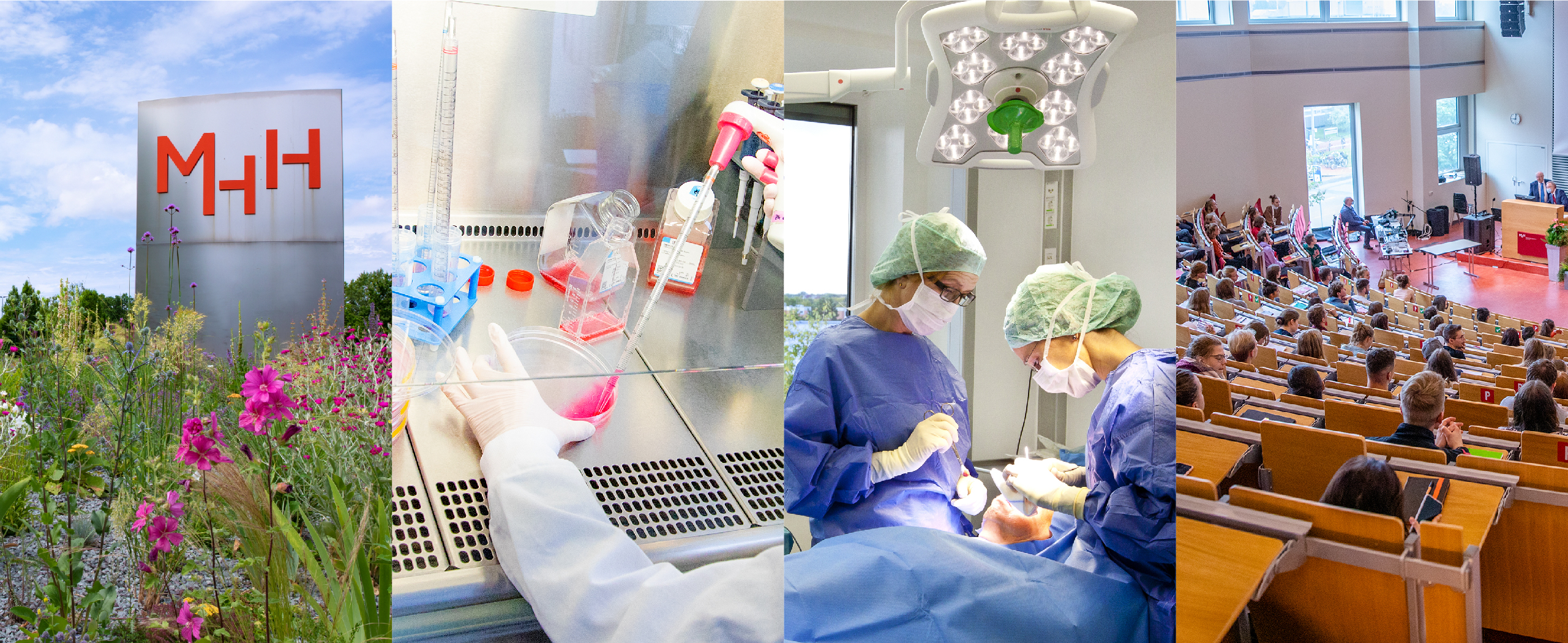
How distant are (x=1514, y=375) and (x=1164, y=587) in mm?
1054

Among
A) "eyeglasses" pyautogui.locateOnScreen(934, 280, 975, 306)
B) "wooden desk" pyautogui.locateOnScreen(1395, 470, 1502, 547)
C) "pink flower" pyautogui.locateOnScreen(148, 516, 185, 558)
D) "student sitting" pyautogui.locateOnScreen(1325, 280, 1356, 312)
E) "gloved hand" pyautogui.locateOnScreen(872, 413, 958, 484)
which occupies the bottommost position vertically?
"wooden desk" pyautogui.locateOnScreen(1395, 470, 1502, 547)

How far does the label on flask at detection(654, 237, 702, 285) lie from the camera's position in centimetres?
169

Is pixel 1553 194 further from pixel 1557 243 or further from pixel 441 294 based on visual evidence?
pixel 441 294

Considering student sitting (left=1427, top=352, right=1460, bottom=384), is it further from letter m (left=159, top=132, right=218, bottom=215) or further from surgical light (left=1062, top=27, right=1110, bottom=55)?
letter m (left=159, top=132, right=218, bottom=215)

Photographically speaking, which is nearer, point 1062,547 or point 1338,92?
point 1062,547

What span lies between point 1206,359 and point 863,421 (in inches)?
37.0

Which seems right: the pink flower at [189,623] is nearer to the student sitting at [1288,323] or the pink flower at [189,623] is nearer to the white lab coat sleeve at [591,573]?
the white lab coat sleeve at [591,573]

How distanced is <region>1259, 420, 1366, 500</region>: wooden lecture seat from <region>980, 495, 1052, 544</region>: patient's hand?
2.48ft

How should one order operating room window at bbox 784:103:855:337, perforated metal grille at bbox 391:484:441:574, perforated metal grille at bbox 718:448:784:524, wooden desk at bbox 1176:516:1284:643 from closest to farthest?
1. perforated metal grille at bbox 391:484:441:574
2. operating room window at bbox 784:103:855:337
3. perforated metal grille at bbox 718:448:784:524
4. wooden desk at bbox 1176:516:1284:643

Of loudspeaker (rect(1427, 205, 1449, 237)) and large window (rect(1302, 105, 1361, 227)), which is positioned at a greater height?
large window (rect(1302, 105, 1361, 227))

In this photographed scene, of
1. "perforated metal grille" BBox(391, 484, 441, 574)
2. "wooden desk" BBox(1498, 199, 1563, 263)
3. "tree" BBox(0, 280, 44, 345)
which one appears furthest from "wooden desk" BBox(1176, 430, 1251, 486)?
"tree" BBox(0, 280, 44, 345)

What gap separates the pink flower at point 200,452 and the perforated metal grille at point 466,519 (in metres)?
0.47

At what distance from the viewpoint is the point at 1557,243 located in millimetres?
2107

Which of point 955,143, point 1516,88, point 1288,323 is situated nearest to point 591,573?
point 955,143
